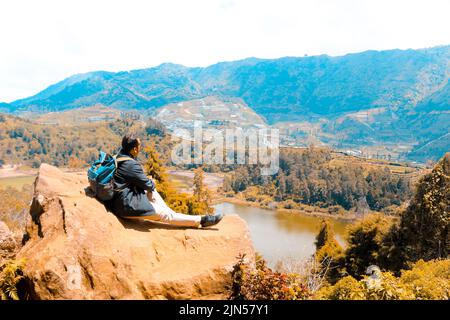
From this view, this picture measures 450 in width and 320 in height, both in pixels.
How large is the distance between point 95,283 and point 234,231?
3029mm

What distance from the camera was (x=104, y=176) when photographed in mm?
6027

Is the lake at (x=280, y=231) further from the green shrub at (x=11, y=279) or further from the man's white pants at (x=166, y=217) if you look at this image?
the green shrub at (x=11, y=279)

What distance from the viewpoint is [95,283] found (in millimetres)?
5102

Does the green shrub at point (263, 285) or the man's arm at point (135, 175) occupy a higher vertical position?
the man's arm at point (135, 175)

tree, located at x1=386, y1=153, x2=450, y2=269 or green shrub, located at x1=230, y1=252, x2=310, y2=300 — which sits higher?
green shrub, located at x1=230, y1=252, x2=310, y2=300

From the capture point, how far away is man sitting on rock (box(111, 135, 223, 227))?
6.22 m

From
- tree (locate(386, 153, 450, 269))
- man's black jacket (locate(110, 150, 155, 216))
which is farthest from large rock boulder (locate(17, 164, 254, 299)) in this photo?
tree (locate(386, 153, 450, 269))

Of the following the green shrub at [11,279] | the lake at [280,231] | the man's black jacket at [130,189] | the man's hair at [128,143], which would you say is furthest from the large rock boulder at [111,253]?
the lake at [280,231]

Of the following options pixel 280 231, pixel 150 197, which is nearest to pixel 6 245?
pixel 150 197

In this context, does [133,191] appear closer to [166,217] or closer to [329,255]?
[166,217]

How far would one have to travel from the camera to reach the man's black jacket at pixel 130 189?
20.4ft

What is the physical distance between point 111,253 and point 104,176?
1406mm

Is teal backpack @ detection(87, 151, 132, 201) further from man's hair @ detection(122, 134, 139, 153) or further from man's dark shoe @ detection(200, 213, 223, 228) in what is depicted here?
man's dark shoe @ detection(200, 213, 223, 228)
